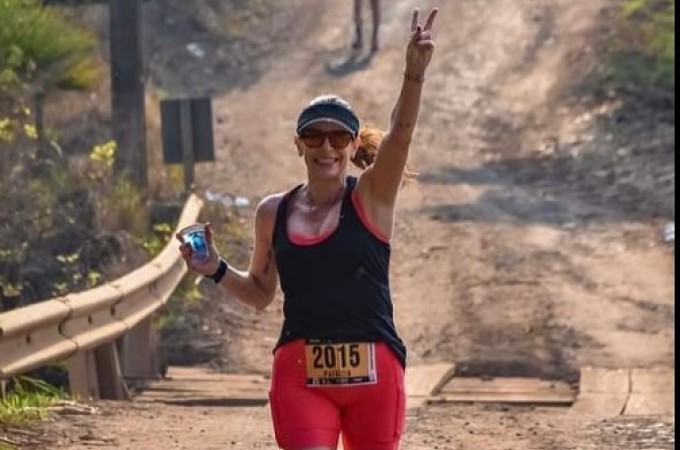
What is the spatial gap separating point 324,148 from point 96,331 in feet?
17.0

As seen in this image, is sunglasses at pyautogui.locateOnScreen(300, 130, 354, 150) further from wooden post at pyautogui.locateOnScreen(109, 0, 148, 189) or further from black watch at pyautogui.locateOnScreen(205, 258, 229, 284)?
wooden post at pyautogui.locateOnScreen(109, 0, 148, 189)

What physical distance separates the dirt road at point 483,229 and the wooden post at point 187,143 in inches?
28.7

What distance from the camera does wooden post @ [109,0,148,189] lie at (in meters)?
19.5

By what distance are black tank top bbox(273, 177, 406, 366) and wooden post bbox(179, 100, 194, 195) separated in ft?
44.0

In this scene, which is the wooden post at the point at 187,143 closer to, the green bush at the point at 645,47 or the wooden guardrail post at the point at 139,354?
the wooden guardrail post at the point at 139,354

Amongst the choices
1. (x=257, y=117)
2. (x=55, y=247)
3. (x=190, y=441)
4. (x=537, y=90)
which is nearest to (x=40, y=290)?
(x=55, y=247)

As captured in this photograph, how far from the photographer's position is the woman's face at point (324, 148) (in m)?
5.98

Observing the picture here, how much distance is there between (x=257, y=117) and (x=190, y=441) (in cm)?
1714

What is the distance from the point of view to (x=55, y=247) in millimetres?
15539

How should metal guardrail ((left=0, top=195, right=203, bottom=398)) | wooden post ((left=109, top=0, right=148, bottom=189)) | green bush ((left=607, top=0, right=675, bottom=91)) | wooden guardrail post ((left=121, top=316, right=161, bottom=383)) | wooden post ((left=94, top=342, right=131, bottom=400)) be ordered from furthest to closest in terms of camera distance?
green bush ((left=607, top=0, right=675, bottom=91))
wooden post ((left=109, top=0, right=148, bottom=189))
wooden guardrail post ((left=121, top=316, right=161, bottom=383))
wooden post ((left=94, top=342, right=131, bottom=400))
metal guardrail ((left=0, top=195, right=203, bottom=398))

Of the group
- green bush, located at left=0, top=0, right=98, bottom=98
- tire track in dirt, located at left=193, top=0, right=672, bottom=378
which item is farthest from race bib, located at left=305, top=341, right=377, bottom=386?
green bush, located at left=0, top=0, right=98, bottom=98

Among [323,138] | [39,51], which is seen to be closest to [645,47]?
[39,51]

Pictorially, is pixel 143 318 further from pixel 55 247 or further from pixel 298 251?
pixel 298 251

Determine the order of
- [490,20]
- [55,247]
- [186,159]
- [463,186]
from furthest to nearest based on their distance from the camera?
1. [490,20]
2. [463,186]
3. [186,159]
4. [55,247]
